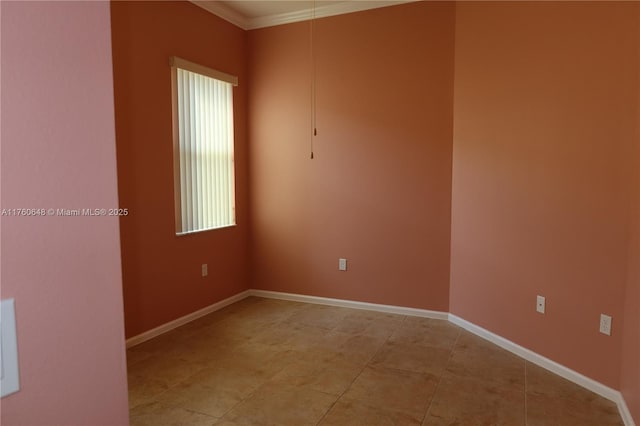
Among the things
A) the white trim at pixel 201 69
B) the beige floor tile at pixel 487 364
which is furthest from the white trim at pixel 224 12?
the beige floor tile at pixel 487 364

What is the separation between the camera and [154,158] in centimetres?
357

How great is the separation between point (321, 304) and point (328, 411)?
2092 millimetres

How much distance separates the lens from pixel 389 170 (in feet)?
13.7

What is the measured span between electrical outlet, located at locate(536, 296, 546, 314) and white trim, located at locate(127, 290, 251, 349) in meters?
2.93

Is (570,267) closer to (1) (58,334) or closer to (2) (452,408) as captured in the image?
(2) (452,408)

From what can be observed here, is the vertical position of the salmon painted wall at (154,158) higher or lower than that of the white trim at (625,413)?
higher

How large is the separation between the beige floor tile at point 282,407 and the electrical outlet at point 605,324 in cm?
169

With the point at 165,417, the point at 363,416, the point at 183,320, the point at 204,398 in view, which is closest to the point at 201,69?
the point at 183,320

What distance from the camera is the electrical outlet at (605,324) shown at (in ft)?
8.55

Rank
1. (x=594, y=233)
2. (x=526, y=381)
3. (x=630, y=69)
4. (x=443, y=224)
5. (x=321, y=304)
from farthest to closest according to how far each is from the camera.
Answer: (x=321, y=304)
(x=443, y=224)
(x=526, y=381)
(x=594, y=233)
(x=630, y=69)

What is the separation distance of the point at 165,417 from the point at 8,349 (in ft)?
7.13

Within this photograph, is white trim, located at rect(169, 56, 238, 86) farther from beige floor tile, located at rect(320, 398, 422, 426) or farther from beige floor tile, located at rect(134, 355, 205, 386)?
beige floor tile, located at rect(320, 398, 422, 426)

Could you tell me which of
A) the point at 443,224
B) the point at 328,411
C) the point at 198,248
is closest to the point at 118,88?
the point at 198,248

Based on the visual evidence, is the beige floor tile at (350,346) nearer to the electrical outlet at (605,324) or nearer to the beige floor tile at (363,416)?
the beige floor tile at (363,416)
